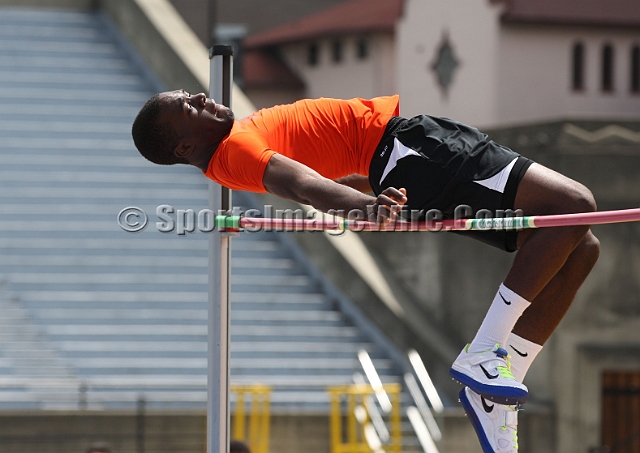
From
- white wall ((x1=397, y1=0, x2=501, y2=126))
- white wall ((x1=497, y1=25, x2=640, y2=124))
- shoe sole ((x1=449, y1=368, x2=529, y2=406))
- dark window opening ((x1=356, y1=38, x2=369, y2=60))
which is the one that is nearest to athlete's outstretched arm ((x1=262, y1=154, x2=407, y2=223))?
shoe sole ((x1=449, y1=368, x2=529, y2=406))

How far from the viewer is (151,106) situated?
3697 millimetres

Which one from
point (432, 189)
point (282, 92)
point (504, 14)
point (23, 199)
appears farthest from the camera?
point (282, 92)

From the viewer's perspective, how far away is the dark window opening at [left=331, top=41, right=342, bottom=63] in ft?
96.8

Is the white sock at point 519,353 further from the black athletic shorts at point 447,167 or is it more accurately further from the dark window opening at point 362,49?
the dark window opening at point 362,49

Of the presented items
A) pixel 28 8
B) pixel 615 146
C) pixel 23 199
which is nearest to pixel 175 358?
pixel 23 199

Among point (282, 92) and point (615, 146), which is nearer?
point (615, 146)

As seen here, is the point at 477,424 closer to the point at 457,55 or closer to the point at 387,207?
the point at 387,207

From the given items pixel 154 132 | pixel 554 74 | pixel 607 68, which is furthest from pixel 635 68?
pixel 154 132

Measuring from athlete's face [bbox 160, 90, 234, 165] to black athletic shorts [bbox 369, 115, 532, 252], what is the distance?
A: 1.80 ft

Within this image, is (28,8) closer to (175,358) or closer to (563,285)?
(175,358)

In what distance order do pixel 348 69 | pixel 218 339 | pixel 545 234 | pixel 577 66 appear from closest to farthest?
pixel 545 234 → pixel 218 339 → pixel 577 66 → pixel 348 69

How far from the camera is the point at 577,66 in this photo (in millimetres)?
27672

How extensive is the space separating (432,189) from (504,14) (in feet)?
76.9

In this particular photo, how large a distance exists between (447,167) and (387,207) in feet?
1.35
